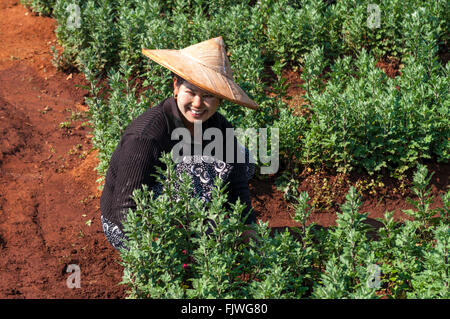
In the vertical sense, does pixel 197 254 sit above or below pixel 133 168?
below

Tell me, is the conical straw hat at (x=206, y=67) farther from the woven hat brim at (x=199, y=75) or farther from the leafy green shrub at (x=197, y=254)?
the leafy green shrub at (x=197, y=254)

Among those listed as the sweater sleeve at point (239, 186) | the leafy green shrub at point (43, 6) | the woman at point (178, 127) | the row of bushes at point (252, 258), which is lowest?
the row of bushes at point (252, 258)

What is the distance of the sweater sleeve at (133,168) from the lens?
4.07m

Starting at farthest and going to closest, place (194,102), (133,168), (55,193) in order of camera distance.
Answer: (55,193), (194,102), (133,168)

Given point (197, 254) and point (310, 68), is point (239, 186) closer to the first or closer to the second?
point (197, 254)

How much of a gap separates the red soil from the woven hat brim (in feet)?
5.67

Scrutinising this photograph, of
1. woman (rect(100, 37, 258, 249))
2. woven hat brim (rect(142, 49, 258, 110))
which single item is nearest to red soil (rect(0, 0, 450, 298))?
woman (rect(100, 37, 258, 249))

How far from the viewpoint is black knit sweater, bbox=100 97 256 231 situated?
408cm

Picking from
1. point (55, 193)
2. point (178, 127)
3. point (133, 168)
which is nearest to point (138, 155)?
point (133, 168)

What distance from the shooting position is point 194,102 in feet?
13.7

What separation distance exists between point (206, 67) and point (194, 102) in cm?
26

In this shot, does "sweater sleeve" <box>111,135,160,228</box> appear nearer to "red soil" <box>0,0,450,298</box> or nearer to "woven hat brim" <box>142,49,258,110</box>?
"woven hat brim" <box>142,49,258,110</box>
